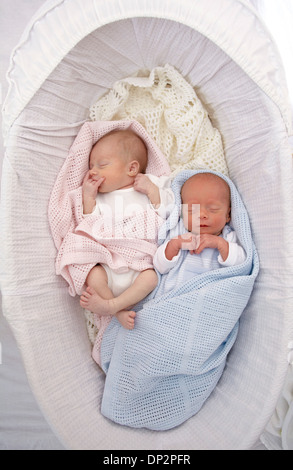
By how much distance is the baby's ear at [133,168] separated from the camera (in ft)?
4.01

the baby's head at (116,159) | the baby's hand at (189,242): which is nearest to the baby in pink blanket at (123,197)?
the baby's head at (116,159)

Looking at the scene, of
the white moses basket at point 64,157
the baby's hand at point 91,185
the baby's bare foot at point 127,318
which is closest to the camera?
the white moses basket at point 64,157

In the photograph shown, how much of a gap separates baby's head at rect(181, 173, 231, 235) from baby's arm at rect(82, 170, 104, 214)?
0.27 m

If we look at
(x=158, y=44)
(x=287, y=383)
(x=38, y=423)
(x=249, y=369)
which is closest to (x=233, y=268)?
(x=249, y=369)

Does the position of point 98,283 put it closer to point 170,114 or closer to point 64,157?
point 64,157

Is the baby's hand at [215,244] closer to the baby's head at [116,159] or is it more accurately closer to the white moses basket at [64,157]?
the white moses basket at [64,157]

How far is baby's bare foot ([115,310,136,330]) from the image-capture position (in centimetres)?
106

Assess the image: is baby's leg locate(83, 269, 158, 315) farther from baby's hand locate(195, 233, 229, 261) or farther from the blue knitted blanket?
baby's hand locate(195, 233, 229, 261)

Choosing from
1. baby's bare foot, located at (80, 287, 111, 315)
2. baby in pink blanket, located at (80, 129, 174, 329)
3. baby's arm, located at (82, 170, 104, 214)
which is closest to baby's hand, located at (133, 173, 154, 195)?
baby in pink blanket, located at (80, 129, 174, 329)

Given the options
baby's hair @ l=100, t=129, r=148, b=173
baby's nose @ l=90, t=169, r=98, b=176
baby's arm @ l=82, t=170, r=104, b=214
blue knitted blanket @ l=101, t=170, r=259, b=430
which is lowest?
blue knitted blanket @ l=101, t=170, r=259, b=430

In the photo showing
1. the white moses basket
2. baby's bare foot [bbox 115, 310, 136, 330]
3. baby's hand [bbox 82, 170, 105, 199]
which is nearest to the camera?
the white moses basket

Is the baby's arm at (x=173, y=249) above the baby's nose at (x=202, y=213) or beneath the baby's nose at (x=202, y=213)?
beneath

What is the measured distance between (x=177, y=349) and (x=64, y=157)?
2.09 feet
